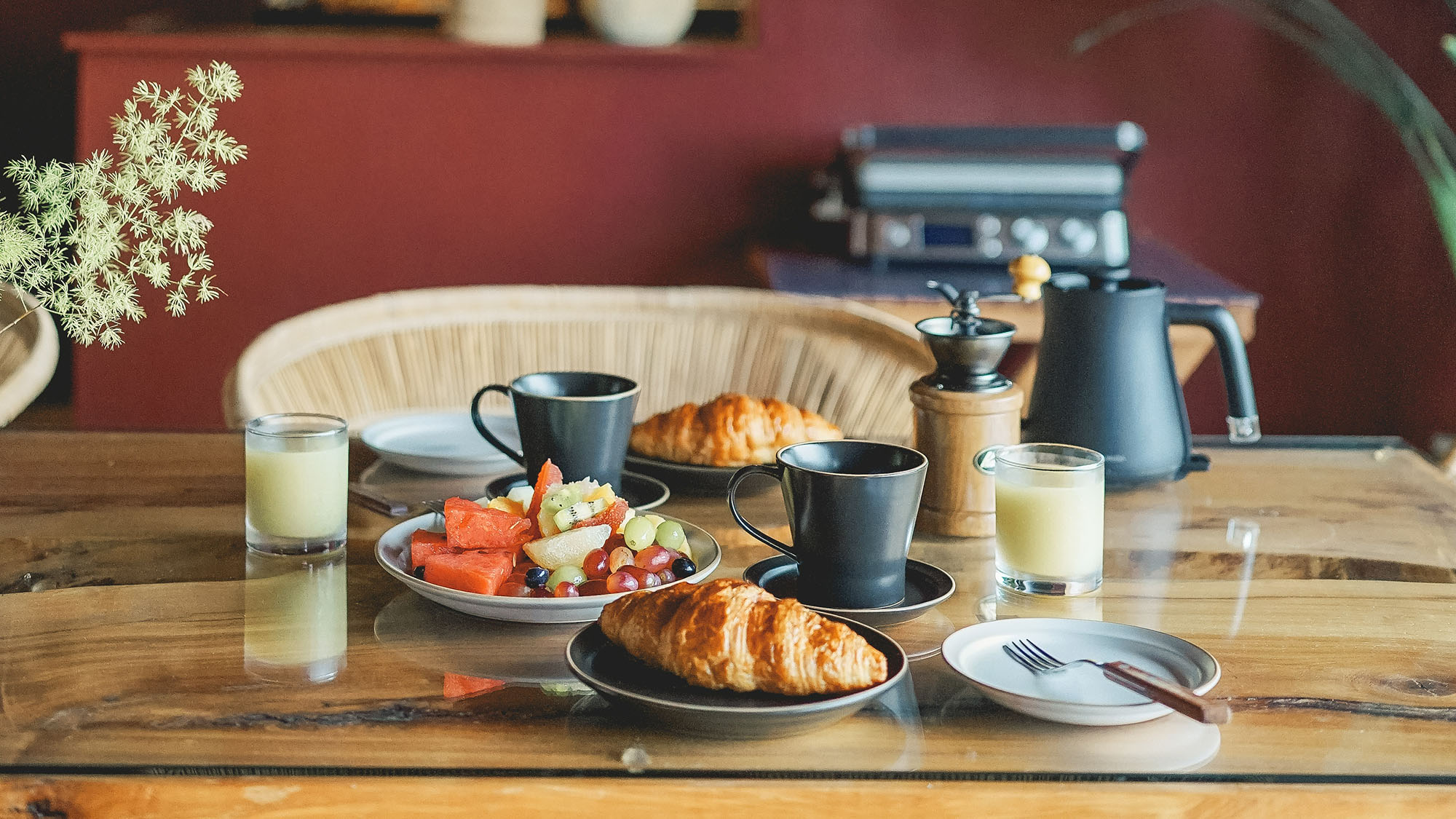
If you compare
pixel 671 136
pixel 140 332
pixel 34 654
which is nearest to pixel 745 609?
pixel 34 654

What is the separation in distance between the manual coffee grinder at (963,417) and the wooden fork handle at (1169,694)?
35cm

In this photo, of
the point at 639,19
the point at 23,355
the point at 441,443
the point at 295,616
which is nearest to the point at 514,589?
the point at 295,616

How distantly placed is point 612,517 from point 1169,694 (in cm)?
40

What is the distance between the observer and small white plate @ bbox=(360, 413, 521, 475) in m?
1.27

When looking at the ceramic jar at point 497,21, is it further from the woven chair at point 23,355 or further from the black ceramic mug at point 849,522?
the black ceramic mug at point 849,522

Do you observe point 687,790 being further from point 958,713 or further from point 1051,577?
point 1051,577

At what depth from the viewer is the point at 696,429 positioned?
4.14ft

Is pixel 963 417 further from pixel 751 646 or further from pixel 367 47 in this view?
pixel 367 47

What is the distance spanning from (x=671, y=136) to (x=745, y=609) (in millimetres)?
2229

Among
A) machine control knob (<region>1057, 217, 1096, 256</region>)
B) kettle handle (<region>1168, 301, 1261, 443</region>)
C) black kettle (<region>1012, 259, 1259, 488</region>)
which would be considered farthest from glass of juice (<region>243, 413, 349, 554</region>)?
machine control knob (<region>1057, 217, 1096, 256</region>)

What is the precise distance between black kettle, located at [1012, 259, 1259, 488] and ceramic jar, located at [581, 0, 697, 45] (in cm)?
169

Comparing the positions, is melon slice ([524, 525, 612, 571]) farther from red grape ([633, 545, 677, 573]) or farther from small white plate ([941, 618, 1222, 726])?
small white plate ([941, 618, 1222, 726])

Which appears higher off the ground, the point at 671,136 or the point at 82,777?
the point at 671,136

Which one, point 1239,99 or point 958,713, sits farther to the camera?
point 1239,99
